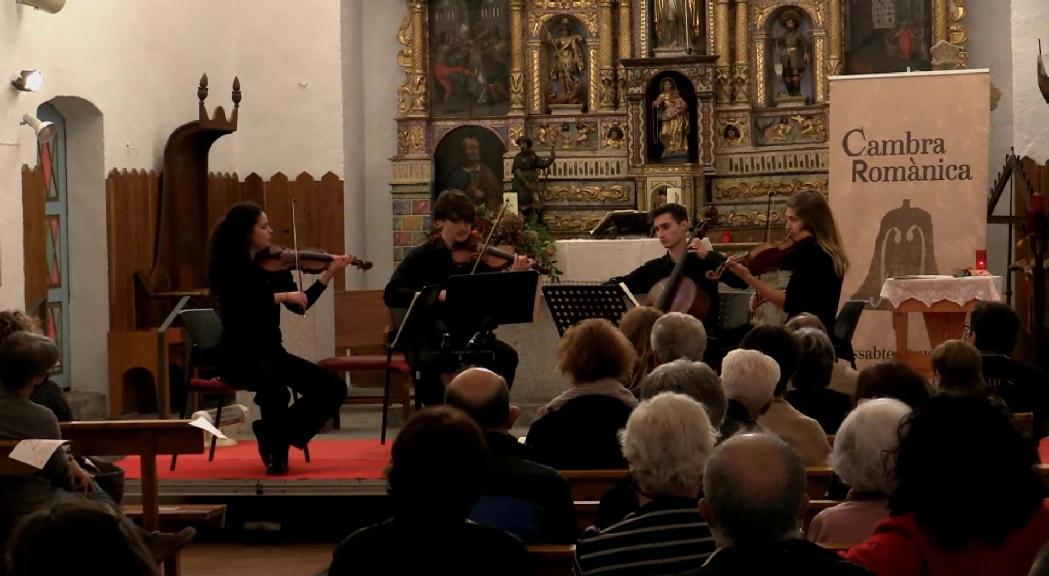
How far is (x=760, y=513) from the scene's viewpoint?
2.76 m

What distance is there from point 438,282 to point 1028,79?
819 cm

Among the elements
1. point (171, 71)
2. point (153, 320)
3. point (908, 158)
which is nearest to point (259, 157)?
point (171, 71)

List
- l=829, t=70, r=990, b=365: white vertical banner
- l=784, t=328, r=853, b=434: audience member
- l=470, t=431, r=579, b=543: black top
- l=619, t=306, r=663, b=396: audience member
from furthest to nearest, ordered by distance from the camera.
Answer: l=829, t=70, r=990, b=365: white vertical banner < l=619, t=306, r=663, b=396: audience member < l=784, t=328, r=853, b=434: audience member < l=470, t=431, r=579, b=543: black top

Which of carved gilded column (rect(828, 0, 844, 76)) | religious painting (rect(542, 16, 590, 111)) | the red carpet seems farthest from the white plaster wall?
the red carpet

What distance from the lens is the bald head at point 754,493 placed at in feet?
9.06

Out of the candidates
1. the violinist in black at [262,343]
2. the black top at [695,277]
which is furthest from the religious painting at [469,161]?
the violinist in black at [262,343]

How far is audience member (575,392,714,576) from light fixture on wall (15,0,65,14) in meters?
8.53

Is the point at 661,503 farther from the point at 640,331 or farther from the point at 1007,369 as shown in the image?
the point at 1007,369

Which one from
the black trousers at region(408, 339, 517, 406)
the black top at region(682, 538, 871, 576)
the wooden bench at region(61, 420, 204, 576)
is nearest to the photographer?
the black top at region(682, 538, 871, 576)

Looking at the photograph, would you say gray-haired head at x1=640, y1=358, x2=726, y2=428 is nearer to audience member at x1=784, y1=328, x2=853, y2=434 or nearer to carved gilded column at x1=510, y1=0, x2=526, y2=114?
audience member at x1=784, y1=328, x2=853, y2=434

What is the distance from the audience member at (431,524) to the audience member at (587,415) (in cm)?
206

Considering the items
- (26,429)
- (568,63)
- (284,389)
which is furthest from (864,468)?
(568,63)

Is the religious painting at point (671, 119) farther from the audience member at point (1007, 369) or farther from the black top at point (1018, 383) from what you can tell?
the black top at point (1018, 383)

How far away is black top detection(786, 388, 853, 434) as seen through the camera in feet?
18.9
